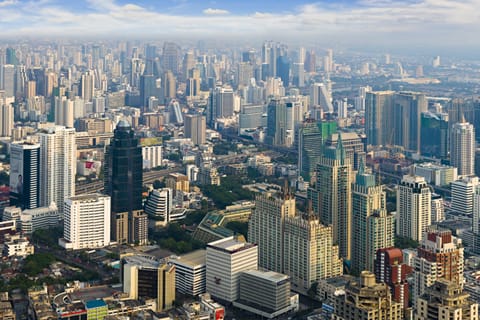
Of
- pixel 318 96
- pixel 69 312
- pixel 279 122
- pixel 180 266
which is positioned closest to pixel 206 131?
pixel 279 122

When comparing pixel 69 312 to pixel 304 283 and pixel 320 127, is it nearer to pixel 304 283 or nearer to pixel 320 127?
pixel 304 283

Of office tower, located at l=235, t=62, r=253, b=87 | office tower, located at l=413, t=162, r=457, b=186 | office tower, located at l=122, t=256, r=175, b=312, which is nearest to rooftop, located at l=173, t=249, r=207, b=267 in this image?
office tower, located at l=122, t=256, r=175, b=312

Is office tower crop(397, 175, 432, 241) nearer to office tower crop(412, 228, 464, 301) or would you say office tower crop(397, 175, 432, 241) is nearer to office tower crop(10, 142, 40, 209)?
office tower crop(412, 228, 464, 301)

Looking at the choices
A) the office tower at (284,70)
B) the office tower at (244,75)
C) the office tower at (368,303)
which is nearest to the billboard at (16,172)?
the office tower at (368,303)

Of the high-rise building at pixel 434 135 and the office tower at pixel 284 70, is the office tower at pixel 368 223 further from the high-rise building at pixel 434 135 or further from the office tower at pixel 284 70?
the office tower at pixel 284 70

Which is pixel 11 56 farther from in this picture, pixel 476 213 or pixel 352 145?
pixel 476 213

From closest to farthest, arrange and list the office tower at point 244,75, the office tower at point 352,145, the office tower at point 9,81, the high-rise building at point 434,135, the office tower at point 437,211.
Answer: the office tower at point 437,211
the office tower at point 352,145
the high-rise building at point 434,135
the office tower at point 9,81
the office tower at point 244,75
